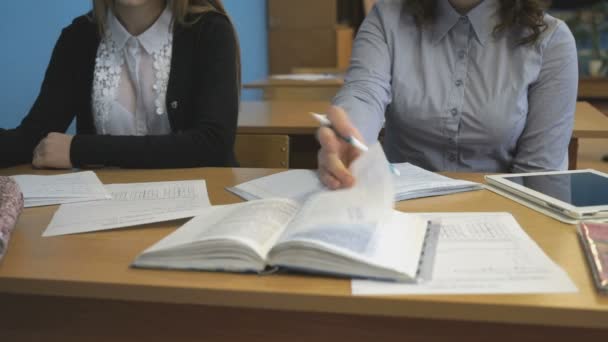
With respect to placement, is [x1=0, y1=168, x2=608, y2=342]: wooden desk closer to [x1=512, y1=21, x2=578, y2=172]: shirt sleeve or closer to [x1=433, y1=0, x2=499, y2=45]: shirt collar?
[x1=512, y1=21, x2=578, y2=172]: shirt sleeve

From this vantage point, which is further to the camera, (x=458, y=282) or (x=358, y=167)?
(x=358, y=167)

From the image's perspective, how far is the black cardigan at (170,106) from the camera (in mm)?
1415

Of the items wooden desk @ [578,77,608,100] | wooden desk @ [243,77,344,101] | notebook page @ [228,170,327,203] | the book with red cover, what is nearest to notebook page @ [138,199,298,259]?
notebook page @ [228,170,327,203]

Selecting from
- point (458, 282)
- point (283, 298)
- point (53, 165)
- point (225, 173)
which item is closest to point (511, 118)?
point (225, 173)

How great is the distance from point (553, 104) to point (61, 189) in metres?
1.11

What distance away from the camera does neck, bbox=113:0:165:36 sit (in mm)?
1704

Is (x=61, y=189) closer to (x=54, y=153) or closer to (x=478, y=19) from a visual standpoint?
(x=54, y=153)

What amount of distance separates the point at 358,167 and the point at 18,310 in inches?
21.5

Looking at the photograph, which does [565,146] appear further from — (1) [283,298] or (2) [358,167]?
(1) [283,298]

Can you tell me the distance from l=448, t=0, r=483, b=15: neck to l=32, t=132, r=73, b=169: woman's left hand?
99 centimetres

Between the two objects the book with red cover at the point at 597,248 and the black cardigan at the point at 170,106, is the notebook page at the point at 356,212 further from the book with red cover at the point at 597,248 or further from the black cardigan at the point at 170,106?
the black cardigan at the point at 170,106

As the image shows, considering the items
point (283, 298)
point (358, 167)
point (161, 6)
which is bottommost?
point (283, 298)

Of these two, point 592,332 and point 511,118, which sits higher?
point 511,118

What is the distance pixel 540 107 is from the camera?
146 centimetres
